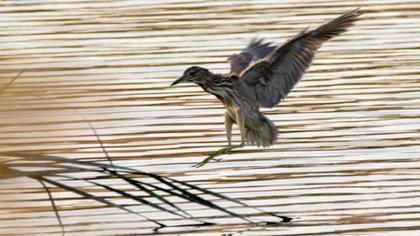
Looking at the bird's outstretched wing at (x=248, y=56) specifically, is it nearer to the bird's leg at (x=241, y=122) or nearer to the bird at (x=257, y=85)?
the bird at (x=257, y=85)

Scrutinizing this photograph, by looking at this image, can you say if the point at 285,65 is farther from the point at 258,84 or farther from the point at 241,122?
the point at 241,122

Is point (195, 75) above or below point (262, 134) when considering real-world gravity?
above

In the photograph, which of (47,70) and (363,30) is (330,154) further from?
(363,30)

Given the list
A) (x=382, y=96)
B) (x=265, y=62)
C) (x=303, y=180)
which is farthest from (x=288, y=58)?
(x=382, y=96)

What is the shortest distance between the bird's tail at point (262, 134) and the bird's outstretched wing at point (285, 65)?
0.46 feet

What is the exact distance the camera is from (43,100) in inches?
163

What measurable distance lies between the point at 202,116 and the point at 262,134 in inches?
75.8

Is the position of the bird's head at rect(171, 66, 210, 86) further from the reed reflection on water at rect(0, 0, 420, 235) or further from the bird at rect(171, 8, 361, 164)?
the reed reflection on water at rect(0, 0, 420, 235)

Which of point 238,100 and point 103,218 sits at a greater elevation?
point 238,100

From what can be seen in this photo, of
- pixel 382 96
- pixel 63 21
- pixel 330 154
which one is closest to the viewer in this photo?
pixel 330 154

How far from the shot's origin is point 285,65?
28.4ft

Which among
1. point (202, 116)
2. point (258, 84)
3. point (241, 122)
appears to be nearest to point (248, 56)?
point (258, 84)

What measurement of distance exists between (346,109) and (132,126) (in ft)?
5.94

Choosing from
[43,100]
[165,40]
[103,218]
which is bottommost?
[43,100]
